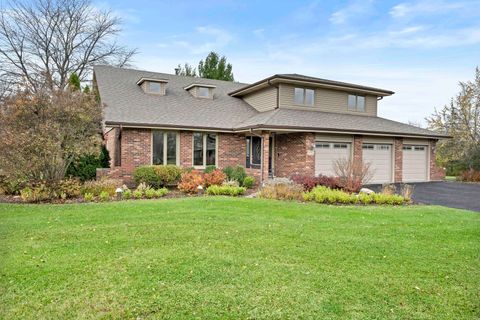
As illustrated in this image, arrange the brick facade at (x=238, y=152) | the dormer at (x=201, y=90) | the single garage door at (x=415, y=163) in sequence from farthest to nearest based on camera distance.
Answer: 1. the dormer at (x=201, y=90)
2. the single garage door at (x=415, y=163)
3. the brick facade at (x=238, y=152)

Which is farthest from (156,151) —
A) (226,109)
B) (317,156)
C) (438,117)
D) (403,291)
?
(438,117)

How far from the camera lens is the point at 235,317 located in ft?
11.7

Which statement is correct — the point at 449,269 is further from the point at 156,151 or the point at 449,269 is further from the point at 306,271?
the point at 156,151

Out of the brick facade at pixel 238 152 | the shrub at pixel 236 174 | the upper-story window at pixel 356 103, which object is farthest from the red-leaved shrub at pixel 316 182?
the upper-story window at pixel 356 103

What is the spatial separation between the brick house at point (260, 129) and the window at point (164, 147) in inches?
1.7

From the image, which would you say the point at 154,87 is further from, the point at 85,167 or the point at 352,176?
the point at 352,176

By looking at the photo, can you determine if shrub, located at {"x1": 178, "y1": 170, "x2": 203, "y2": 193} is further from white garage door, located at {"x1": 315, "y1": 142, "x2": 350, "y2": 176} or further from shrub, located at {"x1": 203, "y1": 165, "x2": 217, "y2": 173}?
white garage door, located at {"x1": 315, "y1": 142, "x2": 350, "y2": 176}

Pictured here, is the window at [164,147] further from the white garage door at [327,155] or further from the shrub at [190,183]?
the white garage door at [327,155]

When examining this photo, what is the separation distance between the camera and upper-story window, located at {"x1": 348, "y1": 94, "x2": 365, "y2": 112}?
1953 cm

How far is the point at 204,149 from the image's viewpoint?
1611 cm

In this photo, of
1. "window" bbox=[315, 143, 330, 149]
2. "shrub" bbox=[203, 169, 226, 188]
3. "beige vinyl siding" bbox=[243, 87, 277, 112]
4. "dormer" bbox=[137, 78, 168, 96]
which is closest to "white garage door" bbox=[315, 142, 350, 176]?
"window" bbox=[315, 143, 330, 149]

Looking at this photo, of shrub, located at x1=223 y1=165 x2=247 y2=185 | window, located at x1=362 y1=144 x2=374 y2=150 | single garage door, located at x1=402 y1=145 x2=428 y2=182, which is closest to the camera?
shrub, located at x1=223 y1=165 x2=247 y2=185

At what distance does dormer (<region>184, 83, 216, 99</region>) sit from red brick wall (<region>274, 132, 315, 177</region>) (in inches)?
191

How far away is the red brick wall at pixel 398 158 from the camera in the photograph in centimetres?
1783
